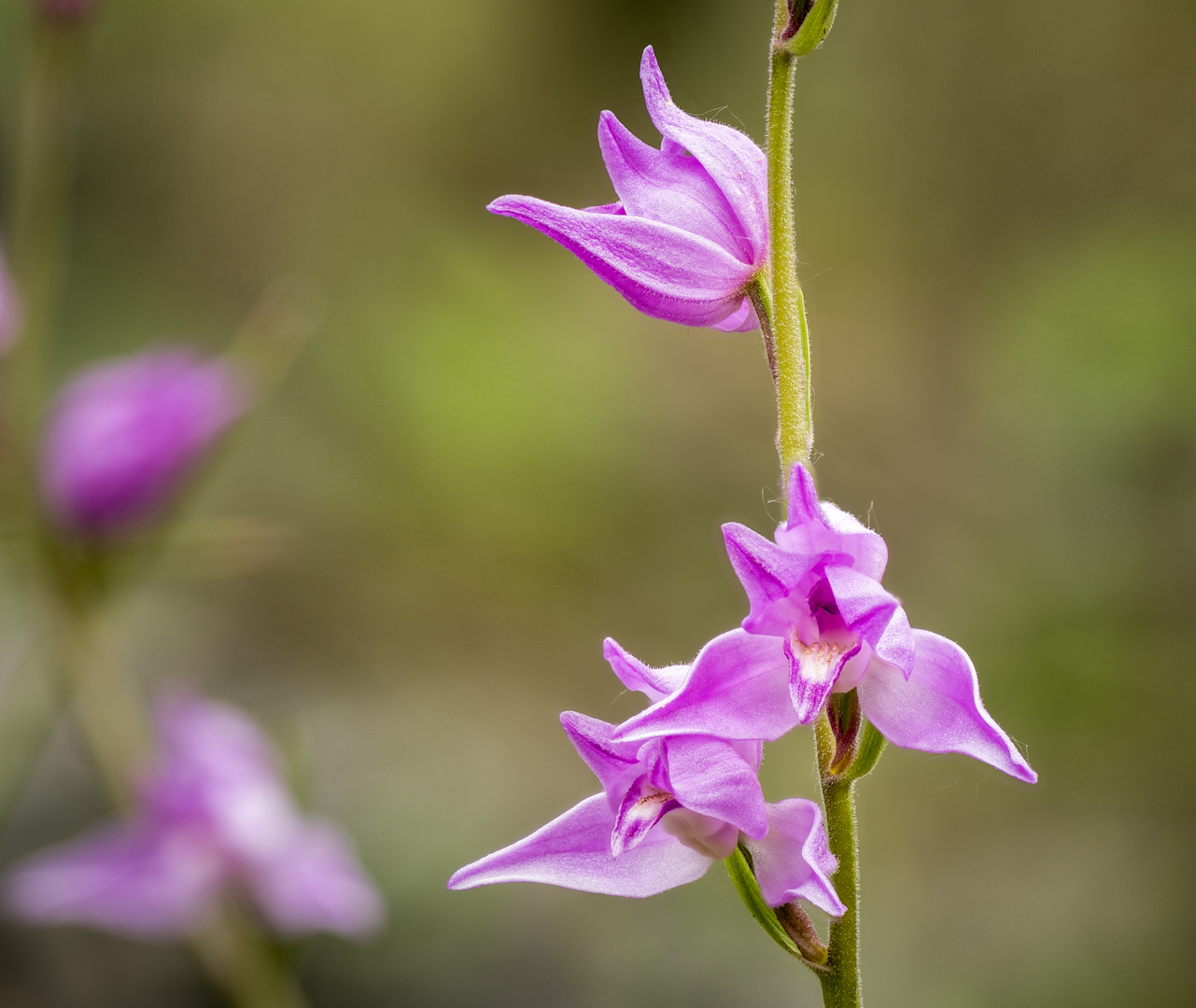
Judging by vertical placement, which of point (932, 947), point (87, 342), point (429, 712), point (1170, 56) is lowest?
point (932, 947)

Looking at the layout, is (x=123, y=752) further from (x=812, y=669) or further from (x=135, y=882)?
(x=812, y=669)

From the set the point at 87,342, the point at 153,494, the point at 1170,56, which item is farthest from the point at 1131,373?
the point at 87,342

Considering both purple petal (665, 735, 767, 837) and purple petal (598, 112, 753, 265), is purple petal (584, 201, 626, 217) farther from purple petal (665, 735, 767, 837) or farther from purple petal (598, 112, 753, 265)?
purple petal (665, 735, 767, 837)

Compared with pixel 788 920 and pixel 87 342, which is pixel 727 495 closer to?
pixel 87 342

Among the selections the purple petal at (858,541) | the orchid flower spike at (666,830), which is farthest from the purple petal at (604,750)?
the purple petal at (858,541)

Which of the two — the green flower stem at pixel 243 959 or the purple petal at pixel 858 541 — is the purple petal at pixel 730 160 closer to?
the purple petal at pixel 858 541
